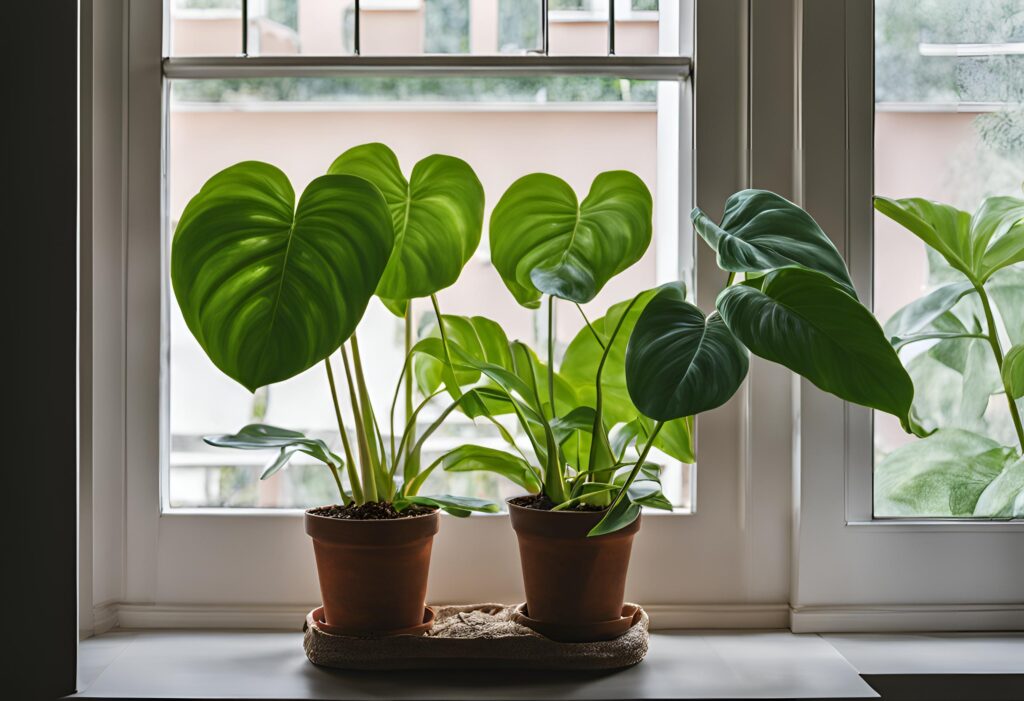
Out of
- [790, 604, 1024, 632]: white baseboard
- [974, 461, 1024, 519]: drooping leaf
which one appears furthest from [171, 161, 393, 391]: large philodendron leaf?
[974, 461, 1024, 519]: drooping leaf

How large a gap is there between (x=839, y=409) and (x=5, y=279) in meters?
0.96

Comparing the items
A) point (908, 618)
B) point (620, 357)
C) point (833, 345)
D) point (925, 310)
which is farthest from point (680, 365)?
point (908, 618)

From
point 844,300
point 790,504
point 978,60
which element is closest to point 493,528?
point 790,504

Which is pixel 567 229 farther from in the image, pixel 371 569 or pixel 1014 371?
pixel 1014 371

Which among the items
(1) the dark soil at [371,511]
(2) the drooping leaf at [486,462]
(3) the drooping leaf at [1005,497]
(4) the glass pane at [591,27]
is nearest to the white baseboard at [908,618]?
(3) the drooping leaf at [1005,497]

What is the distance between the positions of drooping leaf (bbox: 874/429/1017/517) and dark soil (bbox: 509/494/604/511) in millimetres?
411

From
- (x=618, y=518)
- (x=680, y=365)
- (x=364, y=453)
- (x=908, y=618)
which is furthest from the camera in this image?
(x=908, y=618)

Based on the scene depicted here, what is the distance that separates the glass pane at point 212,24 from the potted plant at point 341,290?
321 mm

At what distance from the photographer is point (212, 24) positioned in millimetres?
1117

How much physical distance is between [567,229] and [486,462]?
11.2 inches

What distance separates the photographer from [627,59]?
1.10 metres

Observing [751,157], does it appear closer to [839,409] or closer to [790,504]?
[839,409]

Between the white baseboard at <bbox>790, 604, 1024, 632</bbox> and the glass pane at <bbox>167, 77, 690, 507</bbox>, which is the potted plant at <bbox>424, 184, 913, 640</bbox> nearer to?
the glass pane at <bbox>167, 77, 690, 507</bbox>

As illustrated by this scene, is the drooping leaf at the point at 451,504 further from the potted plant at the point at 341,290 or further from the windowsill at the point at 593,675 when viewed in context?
the windowsill at the point at 593,675
